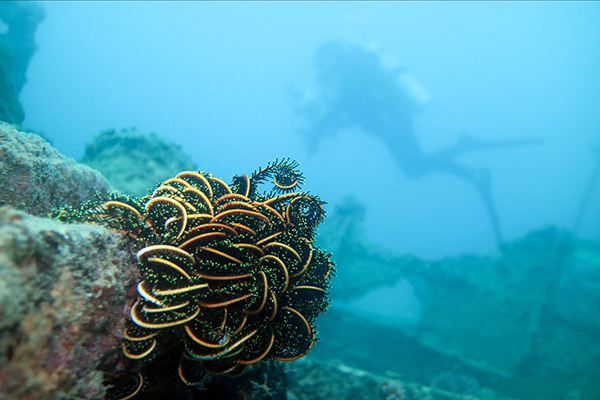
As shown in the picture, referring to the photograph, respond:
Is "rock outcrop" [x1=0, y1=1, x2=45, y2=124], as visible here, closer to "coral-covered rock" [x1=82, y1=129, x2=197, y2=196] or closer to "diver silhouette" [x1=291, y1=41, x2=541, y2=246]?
"coral-covered rock" [x1=82, y1=129, x2=197, y2=196]

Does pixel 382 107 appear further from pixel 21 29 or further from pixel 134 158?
pixel 21 29

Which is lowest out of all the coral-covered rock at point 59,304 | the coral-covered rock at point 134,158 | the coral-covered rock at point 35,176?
the coral-covered rock at point 59,304

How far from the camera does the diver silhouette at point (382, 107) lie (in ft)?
95.5

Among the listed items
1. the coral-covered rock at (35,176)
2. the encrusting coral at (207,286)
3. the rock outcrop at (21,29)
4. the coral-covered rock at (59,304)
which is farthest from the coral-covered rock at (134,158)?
the rock outcrop at (21,29)

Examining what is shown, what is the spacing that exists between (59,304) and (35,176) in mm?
2838

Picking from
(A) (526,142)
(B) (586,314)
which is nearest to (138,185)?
(B) (586,314)

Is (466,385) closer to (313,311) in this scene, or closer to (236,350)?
(313,311)

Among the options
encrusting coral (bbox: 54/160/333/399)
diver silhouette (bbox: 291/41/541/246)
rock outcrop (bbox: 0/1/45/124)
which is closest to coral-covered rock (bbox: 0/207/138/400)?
encrusting coral (bbox: 54/160/333/399)

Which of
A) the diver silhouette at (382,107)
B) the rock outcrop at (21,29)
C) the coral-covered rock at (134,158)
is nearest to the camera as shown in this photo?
the coral-covered rock at (134,158)

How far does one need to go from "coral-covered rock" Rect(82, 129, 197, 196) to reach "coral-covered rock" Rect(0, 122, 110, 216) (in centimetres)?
680

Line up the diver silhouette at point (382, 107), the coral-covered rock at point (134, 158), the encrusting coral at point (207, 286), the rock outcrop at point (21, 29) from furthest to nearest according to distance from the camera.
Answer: the diver silhouette at point (382, 107), the rock outcrop at point (21, 29), the coral-covered rock at point (134, 158), the encrusting coral at point (207, 286)

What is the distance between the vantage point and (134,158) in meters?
12.0

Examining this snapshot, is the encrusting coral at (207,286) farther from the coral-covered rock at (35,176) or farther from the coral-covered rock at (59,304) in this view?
the coral-covered rock at (35,176)

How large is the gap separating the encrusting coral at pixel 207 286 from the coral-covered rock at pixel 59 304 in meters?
0.18
